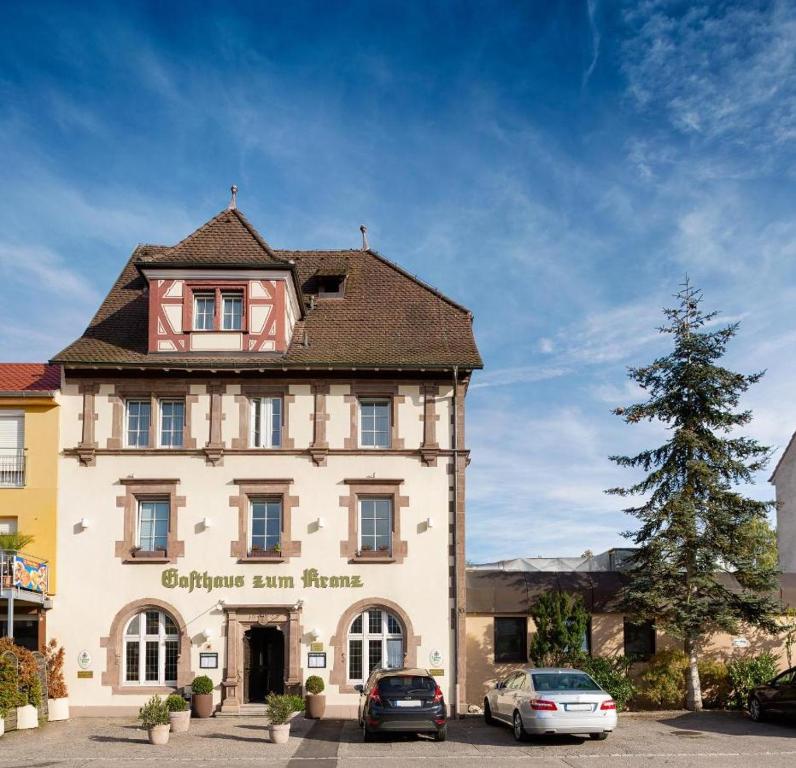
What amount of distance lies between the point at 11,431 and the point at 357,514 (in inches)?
391

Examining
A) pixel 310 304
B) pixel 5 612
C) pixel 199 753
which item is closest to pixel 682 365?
pixel 310 304

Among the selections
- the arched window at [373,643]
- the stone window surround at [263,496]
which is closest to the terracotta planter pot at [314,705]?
the arched window at [373,643]

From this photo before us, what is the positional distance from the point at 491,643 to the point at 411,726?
8262 millimetres

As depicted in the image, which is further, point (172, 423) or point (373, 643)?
point (172, 423)

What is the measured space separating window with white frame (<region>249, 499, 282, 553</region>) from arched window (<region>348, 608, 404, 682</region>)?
315 cm

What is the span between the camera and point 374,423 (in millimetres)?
28047

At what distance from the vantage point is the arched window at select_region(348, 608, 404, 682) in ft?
87.7

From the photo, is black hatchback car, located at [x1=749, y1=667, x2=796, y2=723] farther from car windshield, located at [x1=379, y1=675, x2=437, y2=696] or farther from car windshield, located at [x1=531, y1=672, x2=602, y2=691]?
car windshield, located at [x1=379, y1=675, x2=437, y2=696]

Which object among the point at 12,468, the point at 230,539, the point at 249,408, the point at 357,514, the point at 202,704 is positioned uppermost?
the point at 249,408

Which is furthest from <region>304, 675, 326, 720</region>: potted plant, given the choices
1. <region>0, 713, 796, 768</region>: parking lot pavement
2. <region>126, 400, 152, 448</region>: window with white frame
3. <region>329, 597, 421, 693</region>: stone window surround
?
<region>126, 400, 152, 448</region>: window with white frame

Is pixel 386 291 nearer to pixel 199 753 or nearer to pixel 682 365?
pixel 682 365

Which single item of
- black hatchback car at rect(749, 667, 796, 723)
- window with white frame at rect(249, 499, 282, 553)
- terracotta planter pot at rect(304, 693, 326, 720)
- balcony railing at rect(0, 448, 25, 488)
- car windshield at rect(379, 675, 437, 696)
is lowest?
terracotta planter pot at rect(304, 693, 326, 720)

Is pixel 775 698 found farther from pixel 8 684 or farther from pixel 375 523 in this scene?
pixel 8 684

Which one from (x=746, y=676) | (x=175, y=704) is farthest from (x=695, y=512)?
(x=175, y=704)
